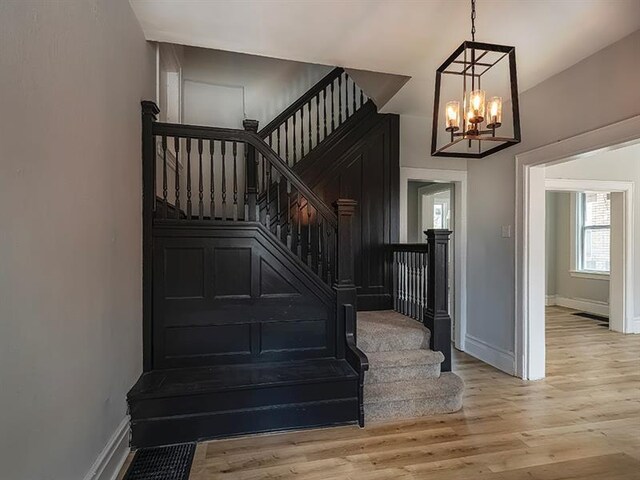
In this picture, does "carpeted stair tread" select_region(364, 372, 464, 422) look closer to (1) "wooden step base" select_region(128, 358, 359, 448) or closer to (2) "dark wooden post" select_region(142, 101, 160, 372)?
(1) "wooden step base" select_region(128, 358, 359, 448)

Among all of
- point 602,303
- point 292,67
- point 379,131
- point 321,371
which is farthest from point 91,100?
point 602,303

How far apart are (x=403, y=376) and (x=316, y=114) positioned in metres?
3.18

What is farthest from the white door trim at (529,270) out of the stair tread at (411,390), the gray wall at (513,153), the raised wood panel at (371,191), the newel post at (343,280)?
the newel post at (343,280)

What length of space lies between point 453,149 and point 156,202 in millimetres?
3477

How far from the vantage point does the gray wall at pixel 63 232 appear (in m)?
1.17

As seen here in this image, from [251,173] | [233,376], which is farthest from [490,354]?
[251,173]

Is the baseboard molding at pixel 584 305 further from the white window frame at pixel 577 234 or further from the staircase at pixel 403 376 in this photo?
the staircase at pixel 403 376

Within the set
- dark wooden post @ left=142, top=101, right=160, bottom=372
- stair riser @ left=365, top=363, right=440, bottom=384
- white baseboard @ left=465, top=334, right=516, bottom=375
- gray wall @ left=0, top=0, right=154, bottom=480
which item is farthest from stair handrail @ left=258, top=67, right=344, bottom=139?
white baseboard @ left=465, top=334, right=516, bottom=375

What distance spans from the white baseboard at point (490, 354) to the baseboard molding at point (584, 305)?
150 inches

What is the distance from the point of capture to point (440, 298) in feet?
10.3

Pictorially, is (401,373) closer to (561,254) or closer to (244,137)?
(244,137)

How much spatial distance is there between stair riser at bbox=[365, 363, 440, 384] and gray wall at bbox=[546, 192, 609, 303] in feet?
17.6

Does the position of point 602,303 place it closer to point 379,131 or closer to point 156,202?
point 379,131

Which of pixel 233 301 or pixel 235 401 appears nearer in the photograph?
pixel 235 401
